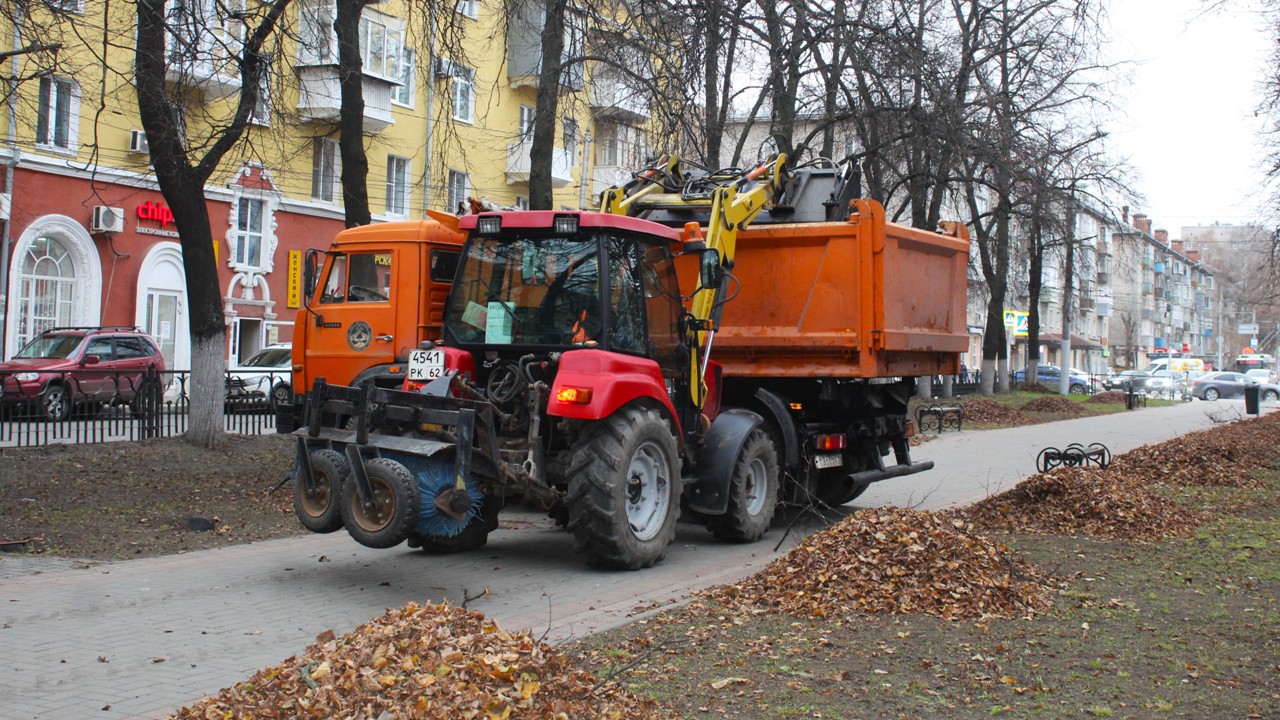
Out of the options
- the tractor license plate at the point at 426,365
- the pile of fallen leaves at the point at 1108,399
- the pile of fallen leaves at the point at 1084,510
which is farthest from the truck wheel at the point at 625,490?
the pile of fallen leaves at the point at 1108,399

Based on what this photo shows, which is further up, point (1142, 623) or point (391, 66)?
point (391, 66)

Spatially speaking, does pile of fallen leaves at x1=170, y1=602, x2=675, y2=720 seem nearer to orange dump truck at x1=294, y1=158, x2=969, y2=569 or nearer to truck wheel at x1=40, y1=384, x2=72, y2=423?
orange dump truck at x1=294, y1=158, x2=969, y2=569

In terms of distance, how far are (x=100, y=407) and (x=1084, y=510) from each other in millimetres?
12041

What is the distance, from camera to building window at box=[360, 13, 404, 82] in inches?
1279

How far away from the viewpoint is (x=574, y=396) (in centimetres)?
834

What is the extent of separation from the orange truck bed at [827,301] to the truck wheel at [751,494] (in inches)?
36.3

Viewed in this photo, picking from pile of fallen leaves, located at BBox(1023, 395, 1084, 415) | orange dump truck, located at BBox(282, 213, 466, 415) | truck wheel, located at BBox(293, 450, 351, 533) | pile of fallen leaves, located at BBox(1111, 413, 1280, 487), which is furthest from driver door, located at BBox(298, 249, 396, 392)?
pile of fallen leaves, located at BBox(1023, 395, 1084, 415)

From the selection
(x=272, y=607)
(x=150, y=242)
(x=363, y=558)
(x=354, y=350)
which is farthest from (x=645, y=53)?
(x=150, y=242)

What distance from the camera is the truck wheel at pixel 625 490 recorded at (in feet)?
27.5

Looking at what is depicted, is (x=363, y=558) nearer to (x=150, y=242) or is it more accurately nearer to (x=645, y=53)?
(x=645, y=53)

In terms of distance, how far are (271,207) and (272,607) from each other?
1040 inches

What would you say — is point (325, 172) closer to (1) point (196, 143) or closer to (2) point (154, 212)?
(2) point (154, 212)

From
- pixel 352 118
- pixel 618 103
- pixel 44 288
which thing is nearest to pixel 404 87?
pixel 44 288

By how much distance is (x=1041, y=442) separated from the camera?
2442 centimetres
